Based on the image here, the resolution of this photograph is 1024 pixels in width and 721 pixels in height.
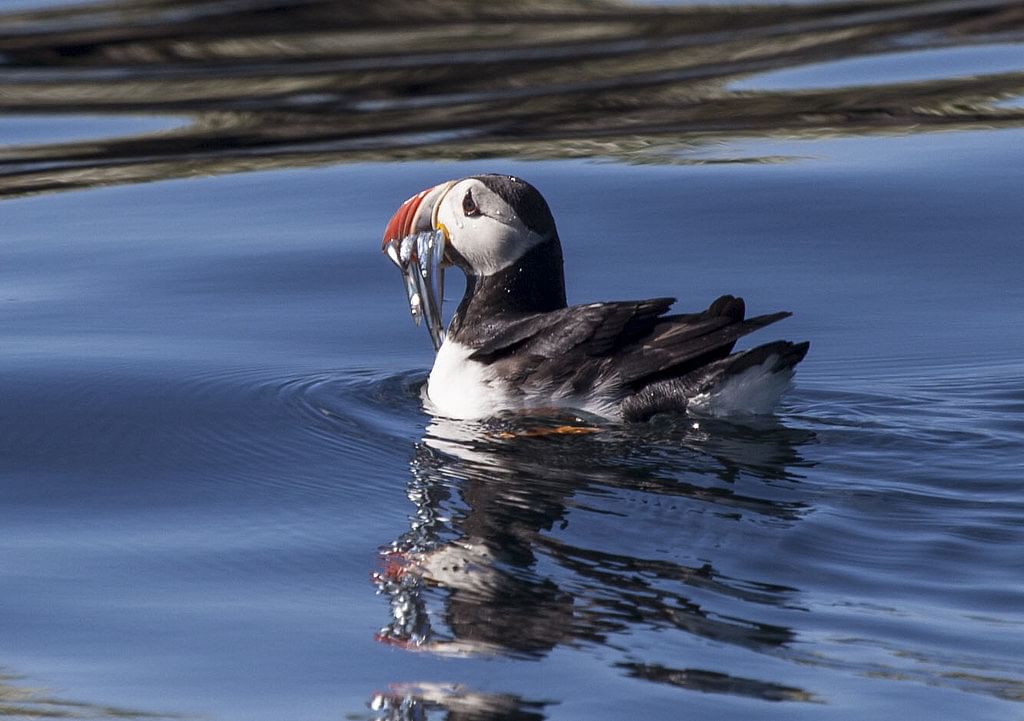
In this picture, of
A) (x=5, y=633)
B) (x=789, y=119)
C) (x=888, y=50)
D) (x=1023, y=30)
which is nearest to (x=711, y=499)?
(x=5, y=633)

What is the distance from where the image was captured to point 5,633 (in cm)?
442

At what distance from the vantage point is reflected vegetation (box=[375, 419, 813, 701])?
408 centimetres

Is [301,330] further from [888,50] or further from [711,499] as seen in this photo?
[888,50]

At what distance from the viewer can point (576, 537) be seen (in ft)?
15.6

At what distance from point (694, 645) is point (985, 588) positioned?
0.90 metres

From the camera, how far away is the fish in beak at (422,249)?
644cm

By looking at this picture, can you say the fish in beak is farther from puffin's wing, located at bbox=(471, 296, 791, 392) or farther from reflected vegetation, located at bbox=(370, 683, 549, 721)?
reflected vegetation, located at bbox=(370, 683, 549, 721)

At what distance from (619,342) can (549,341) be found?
241 millimetres

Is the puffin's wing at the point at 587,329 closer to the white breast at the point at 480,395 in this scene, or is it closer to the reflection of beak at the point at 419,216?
the white breast at the point at 480,395

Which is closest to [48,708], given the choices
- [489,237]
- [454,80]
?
[489,237]

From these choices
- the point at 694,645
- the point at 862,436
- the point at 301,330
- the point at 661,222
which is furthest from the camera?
the point at 661,222

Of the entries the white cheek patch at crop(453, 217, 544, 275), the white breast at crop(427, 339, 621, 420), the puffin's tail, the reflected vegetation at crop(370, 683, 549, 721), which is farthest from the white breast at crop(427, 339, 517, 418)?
the reflected vegetation at crop(370, 683, 549, 721)

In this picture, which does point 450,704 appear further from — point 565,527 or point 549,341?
point 549,341

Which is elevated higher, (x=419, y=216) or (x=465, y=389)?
(x=419, y=216)
